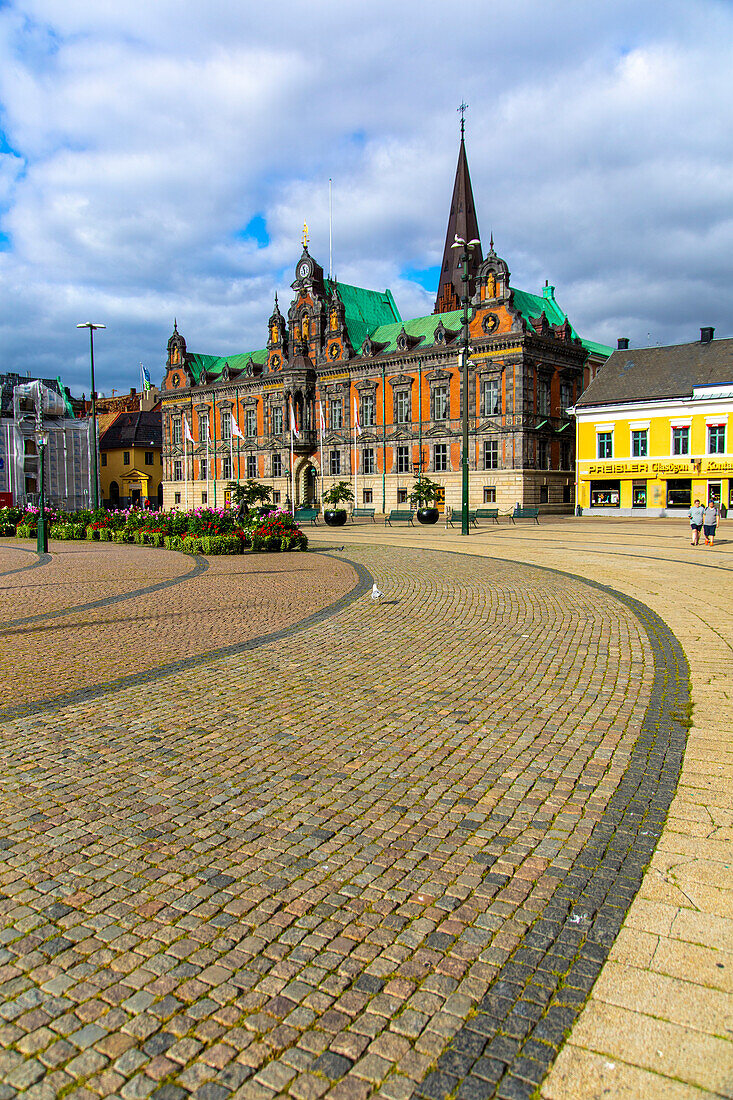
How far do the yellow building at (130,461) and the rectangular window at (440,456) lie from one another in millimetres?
39936

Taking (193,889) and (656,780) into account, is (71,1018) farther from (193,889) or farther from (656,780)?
(656,780)

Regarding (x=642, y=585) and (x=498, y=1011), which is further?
(x=642, y=585)

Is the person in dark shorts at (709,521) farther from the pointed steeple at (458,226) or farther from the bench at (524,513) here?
the pointed steeple at (458,226)

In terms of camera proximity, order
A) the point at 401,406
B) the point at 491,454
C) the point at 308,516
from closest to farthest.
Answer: the point at 308,516, the point at 491,454, the point at 401,406

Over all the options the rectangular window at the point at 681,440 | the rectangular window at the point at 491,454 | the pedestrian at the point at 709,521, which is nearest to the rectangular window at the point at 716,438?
the rectangular window at the point at 681,440

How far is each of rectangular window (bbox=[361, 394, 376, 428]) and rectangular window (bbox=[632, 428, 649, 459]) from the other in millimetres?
20814

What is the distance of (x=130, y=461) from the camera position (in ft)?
280

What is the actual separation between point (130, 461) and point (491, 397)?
48.5 meters

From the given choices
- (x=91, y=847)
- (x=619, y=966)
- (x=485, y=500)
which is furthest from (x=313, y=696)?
(x=485, y=500)

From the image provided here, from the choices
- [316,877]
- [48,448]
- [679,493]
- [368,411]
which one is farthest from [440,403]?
[316,877]

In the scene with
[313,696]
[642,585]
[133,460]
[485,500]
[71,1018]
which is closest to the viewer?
[71,1018]

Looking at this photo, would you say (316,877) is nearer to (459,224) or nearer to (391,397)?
(391,397)

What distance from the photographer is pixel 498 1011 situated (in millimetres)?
2816

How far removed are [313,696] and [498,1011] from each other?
4.14 metres
